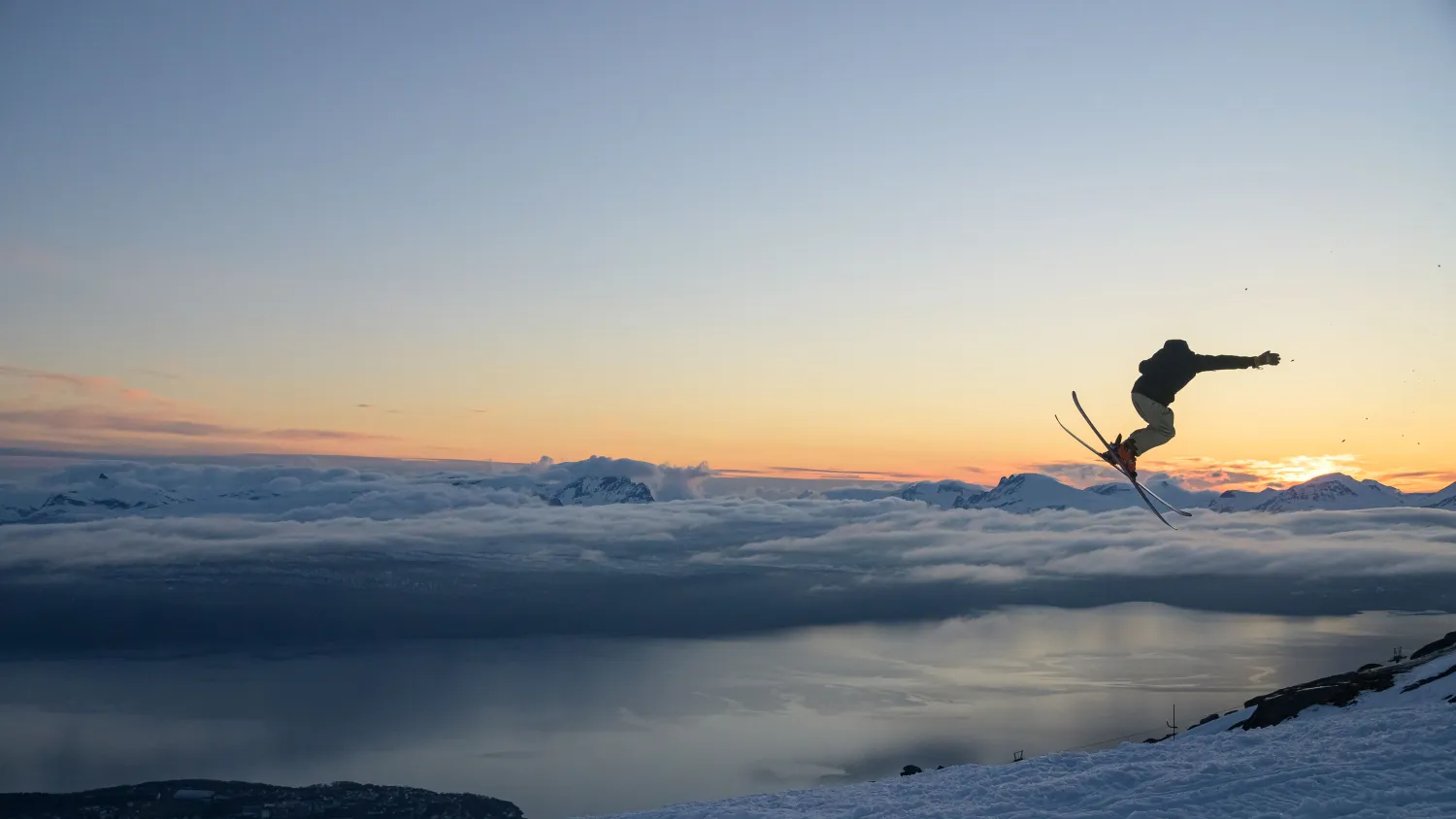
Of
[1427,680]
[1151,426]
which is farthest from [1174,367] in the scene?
[1427,680]

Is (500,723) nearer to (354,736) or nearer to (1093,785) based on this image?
(354,736)

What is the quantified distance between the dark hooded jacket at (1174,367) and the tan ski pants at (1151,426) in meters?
0.09

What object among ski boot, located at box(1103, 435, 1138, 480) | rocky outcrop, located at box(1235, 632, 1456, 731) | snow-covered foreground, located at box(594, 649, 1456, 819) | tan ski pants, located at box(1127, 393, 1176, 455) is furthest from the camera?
rocky outcrop, located at box(1235, 632, 1456, 731)

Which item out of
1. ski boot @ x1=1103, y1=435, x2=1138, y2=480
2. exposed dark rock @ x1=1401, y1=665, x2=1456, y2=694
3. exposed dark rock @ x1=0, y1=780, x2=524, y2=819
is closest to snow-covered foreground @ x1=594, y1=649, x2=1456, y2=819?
exposed dark rock @ x1=1401, y1=665, x2=1456, y2=694

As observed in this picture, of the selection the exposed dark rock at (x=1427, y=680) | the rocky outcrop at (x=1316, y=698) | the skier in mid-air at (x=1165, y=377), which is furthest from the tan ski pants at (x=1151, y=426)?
the exposed dark rock at (x=1427, y=680)

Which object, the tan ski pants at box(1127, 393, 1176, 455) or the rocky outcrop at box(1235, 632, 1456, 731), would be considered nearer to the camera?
the tan ski pants at box(1127, 393, 1176, 455)

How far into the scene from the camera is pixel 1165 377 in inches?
385

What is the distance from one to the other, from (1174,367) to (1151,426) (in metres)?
1.08

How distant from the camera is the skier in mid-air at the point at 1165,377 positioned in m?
9.45

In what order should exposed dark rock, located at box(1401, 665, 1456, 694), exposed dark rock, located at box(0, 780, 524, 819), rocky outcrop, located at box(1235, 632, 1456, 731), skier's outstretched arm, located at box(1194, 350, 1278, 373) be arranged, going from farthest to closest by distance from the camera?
A: exposed dark rock, located at box(0, 780, 524, 819) → rocky outcrop, located at box(1235, 632, 1456, 731) → exposed dark rock, located at box(1401, 665, 1456, 694) → skier's outstretched arm, located at box(1194, 350, 1278, 373)

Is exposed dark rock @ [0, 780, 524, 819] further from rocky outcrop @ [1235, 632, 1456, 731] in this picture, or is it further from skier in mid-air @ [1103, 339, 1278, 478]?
skier in mid-air @ [1103, 339, 1278, 478]

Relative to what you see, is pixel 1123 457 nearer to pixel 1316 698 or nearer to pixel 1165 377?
pixel 1165 377

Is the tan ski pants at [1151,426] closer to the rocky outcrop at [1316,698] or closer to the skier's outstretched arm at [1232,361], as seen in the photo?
the skier's outstretched arm at [1232,361]

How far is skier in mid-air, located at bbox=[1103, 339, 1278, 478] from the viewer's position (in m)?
9.45
